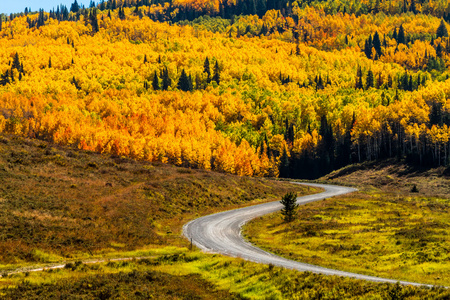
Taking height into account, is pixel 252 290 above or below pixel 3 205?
below

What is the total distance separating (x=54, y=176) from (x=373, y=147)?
132724mm

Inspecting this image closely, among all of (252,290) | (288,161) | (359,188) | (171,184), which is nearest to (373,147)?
(288,161)

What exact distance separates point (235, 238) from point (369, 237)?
17070mm

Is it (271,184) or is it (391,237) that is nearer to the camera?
(391,237)

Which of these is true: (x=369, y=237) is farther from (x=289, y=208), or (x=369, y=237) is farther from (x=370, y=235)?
(x=289, y=208)

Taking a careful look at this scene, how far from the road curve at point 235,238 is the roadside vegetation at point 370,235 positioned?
6.25 ft

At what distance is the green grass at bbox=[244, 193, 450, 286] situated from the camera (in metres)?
41.3

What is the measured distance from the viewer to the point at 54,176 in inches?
3031

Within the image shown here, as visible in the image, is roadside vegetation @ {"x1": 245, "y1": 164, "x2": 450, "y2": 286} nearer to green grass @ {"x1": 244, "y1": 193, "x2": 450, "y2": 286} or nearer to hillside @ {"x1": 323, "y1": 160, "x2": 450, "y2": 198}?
green grass @ {"x1": 244, "y1": 193, "x2": 450, "y2": 286}

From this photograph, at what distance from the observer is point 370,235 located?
57000 mm

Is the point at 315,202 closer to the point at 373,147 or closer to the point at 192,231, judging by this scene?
the point at 192,231

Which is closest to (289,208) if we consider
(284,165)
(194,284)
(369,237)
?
(369,237)

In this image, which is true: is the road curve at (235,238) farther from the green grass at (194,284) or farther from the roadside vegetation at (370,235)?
the green grass at (194,284)

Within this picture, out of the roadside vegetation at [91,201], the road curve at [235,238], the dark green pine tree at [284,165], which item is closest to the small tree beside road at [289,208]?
the road curve at [235,238]
